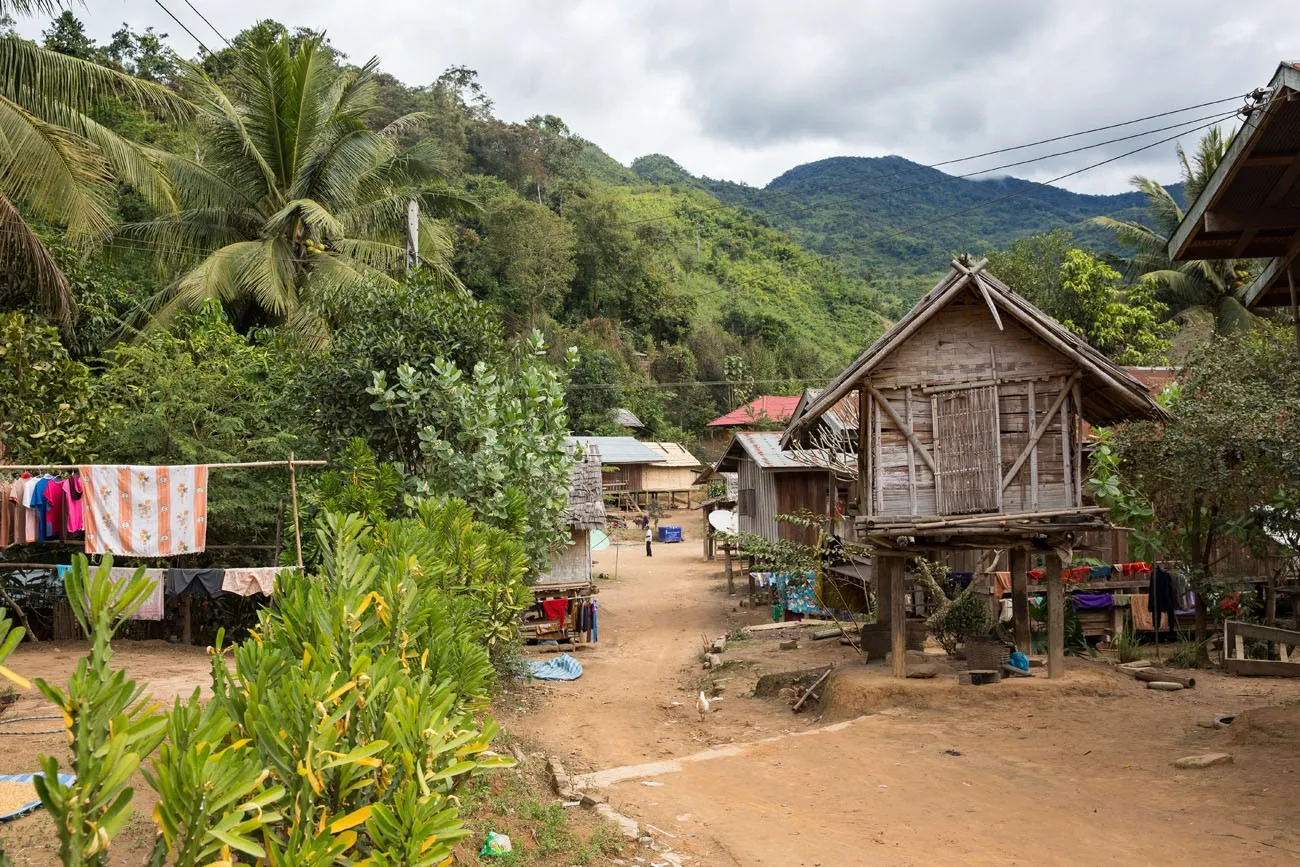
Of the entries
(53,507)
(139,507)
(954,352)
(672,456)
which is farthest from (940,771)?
(672,456)

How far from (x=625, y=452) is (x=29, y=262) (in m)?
32.8

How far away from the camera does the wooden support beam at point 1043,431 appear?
40.4 feet

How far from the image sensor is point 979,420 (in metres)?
12.5

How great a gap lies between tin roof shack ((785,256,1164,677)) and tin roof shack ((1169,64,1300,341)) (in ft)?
7.00

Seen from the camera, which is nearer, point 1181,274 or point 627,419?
point 1181,274

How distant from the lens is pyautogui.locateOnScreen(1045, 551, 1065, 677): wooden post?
12.5 m

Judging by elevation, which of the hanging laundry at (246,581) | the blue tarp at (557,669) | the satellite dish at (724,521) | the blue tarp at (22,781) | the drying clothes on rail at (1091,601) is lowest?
the blue tarp at (557,669)

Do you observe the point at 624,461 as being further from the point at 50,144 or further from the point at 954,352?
the point at 50,144

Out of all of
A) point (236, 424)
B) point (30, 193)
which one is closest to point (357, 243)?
point (236, 424)

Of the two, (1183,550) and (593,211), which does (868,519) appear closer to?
(1183,550)

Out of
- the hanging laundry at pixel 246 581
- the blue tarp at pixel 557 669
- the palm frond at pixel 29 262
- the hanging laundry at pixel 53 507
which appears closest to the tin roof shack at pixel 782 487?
the blue tarp at pixel 557 669

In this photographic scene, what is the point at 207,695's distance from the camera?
10.4 metres

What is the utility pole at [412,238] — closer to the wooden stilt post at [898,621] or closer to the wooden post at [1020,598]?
the wooden stilt post at [898,621]

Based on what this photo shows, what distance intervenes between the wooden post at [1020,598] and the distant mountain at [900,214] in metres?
65.0
